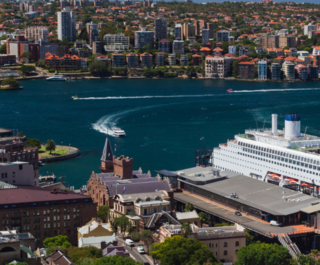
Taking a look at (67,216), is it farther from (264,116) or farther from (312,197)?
(264,116)

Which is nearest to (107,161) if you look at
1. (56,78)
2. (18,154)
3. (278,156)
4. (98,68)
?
(18,154)

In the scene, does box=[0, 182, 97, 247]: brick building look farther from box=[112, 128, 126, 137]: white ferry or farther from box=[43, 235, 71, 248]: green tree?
box=[112, 128, 126, 137]: white ferry

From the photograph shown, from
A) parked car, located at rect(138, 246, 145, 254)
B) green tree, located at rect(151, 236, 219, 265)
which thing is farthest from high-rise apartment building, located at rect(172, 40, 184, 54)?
green tree, located at rect(151, 236, 219, 265)

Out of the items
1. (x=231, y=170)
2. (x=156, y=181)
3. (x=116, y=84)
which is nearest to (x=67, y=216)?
(x=156, y=181)

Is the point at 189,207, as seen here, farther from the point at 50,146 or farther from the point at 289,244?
the point at 50,146

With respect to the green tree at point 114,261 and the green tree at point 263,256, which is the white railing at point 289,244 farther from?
the green tree at point 114,261

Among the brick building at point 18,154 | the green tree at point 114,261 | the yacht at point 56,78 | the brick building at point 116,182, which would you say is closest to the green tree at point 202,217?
the brick building at point 116,182

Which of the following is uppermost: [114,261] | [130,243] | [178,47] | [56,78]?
[178,47]
